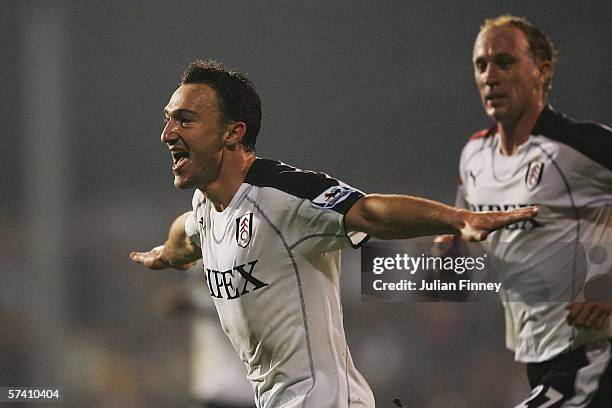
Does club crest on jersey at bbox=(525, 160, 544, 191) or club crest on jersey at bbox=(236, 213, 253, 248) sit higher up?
club crest on jersey at bbox=(525, 160, 544, 191)

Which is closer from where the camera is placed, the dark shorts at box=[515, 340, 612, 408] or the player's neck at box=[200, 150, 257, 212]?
the player's neck at box=[200, 150, 257, 212]

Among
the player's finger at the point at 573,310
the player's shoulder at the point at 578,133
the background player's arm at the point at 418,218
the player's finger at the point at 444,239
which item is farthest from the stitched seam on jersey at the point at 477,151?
the background player's arm at the point at 418,218

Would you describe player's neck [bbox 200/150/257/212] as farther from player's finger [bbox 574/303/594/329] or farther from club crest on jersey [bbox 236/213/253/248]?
player's finger [bbox 574/303/594/329]

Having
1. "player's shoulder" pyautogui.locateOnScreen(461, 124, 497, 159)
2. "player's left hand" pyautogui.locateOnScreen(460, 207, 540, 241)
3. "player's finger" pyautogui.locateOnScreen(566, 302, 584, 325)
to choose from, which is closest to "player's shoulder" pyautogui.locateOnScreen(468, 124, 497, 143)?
"player's shoulder" pyautogui.locateOnScreen(461, 124, 497, 159)

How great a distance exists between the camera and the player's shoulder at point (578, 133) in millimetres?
3635

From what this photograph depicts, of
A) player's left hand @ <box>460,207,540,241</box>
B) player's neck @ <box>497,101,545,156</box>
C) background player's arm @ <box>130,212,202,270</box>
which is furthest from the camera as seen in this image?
player's neck @ <box>497,101,545,156</box>

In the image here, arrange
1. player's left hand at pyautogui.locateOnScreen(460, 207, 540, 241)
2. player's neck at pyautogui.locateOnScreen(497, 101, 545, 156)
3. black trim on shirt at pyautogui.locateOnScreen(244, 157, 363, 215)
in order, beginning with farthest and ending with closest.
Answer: player's neck at pyautogui.locateOnScreen(497, 101, 545, 156)
black trim on shirt at pyautogui.locateOnScreen(244, 157, 363, 215)
player's left hand at pyautogui.locateOnScreen(460, 207, 540, 241)

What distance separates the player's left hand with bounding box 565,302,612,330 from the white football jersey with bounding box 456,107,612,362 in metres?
0.03

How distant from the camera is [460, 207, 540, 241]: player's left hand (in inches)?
89.0

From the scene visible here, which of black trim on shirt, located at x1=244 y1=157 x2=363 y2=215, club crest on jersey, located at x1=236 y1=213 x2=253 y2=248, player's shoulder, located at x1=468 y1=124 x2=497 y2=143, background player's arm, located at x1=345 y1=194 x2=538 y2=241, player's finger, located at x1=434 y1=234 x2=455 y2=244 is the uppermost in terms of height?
player's shoulder, located at x1=468 y1=124 x2=497 y2=143

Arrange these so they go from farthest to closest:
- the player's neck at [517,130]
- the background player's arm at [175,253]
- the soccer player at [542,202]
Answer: the player's neck at [517,130] → the soccer player at [542,202] → the background player's arm at [175,253]

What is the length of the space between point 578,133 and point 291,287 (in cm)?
149

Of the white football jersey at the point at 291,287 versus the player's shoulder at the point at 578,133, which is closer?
the white football jersey at the point at 291,287

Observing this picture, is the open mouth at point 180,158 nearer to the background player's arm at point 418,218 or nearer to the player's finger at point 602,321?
the background player's arm at point 418,218
